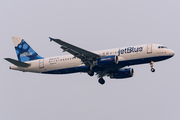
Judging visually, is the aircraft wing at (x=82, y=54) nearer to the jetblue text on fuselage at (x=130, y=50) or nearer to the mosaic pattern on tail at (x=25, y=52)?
the jetblue text on fuselage at (x=130, y=50)

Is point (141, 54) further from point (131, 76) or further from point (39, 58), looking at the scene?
point (39, 58)

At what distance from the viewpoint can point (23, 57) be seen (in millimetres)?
59406

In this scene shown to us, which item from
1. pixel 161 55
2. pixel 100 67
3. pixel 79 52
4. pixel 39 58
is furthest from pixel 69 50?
pixel 161 55

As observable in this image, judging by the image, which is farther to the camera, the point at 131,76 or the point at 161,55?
the point at 131,76

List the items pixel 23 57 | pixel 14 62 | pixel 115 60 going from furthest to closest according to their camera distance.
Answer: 1. pixel 23 57
2. pixel 14 62
3. pixel 115 60

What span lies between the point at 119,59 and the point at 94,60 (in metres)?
3.85

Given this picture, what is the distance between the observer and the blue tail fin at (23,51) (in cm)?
5874

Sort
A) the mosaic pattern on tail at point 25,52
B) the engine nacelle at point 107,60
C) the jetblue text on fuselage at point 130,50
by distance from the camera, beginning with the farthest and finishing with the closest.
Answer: the mosaic pattern on tail at point 25,52
the jetblue text on fuselage at point 130,50
the engine nacelle at point 107,60

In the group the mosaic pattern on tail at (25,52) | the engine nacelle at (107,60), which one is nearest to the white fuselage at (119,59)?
the engine nacelle at (107,60)

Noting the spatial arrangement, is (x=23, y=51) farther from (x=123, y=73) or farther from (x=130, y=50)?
(x=130, y=50)

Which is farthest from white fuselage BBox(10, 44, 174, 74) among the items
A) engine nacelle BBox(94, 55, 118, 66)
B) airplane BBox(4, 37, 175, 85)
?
engine nacelle BBox(94, 55, 118, 66)

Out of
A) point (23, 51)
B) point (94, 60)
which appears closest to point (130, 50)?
point (94, 60)

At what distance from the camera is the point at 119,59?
51.0 metres

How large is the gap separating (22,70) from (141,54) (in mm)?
20266
